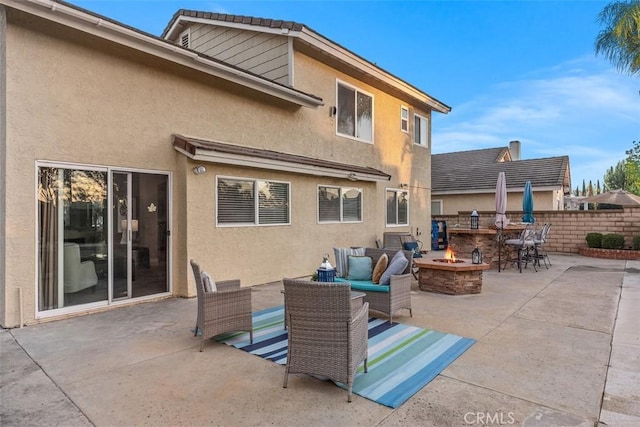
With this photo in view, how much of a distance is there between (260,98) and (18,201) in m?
5.54

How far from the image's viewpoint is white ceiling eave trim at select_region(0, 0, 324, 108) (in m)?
5.45

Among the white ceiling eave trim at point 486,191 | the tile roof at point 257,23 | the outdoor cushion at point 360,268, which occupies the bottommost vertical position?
the outdoor cushion at point 360,268

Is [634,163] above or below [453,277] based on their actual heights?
above

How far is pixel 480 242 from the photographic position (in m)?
12.0

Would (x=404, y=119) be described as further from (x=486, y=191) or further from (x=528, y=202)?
(x=486, y=191)

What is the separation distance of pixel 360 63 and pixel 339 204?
4.51 m

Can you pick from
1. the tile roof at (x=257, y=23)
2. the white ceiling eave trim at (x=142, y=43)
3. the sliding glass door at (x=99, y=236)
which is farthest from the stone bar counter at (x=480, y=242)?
the sliding glass door at (x=99, y=236)

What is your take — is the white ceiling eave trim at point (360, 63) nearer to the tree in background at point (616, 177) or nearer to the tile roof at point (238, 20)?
the tile roof at point (238, 20)

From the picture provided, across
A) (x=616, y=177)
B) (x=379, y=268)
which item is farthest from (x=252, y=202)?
(x=616, y=177)

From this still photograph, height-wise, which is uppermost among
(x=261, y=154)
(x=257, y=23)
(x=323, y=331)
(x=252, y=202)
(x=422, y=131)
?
(x=257, y=23)

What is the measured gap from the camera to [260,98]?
9.23 m

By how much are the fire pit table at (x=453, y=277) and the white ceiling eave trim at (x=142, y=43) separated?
5.63m

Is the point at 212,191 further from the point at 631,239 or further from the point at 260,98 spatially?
the point at 631,239

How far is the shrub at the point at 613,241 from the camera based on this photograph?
45.5 ft
